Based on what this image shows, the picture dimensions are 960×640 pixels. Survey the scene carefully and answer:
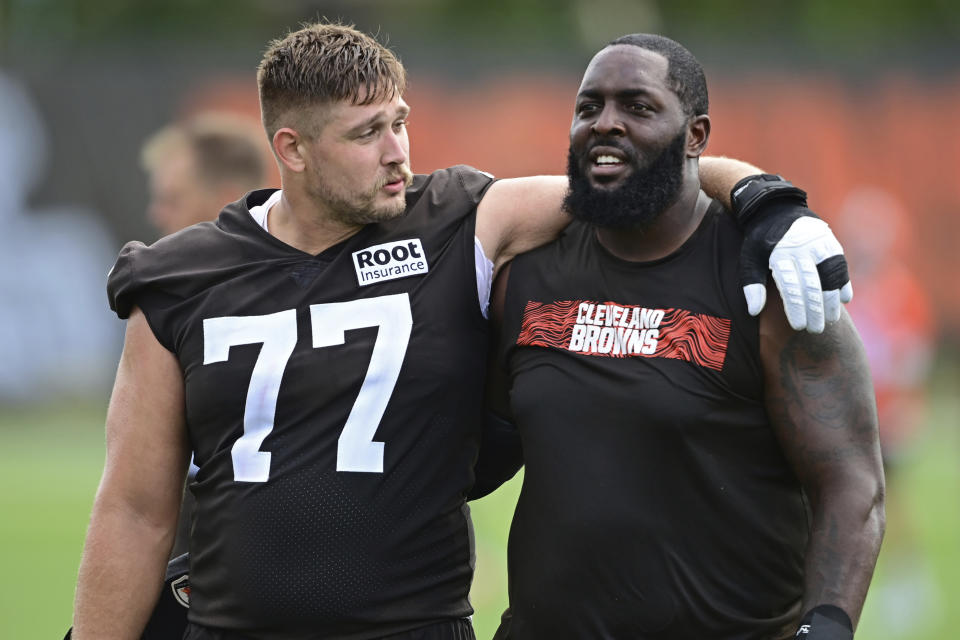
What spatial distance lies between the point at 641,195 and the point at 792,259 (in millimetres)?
453

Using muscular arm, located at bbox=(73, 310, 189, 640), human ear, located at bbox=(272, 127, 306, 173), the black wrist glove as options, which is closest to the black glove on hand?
the black wrist glove

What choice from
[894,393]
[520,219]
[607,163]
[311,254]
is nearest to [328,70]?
[311,254]

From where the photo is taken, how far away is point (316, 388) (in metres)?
3.50

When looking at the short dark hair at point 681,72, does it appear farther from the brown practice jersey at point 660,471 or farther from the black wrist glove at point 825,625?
the black wrist glove at point 825,625

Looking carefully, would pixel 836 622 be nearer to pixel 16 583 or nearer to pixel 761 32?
pixel 16 583

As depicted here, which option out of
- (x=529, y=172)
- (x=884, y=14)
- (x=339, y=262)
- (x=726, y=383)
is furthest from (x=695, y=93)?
(x=884, y=14)

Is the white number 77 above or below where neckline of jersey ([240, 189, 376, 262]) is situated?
below

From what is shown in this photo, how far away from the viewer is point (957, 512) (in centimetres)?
1156

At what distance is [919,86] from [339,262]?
16.3 metres

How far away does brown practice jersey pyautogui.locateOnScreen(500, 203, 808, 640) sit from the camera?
3309mm

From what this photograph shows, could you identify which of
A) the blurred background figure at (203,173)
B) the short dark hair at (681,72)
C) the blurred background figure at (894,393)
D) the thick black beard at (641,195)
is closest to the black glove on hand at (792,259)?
the thick black beard at (641,195)

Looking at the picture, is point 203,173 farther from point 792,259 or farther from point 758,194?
point 792,259

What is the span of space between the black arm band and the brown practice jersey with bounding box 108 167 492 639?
2.42 ft

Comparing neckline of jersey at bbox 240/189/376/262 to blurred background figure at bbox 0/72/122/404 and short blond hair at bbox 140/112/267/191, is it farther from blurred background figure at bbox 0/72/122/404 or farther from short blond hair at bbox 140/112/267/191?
blurred background figure at bbox 0/72/122/404
